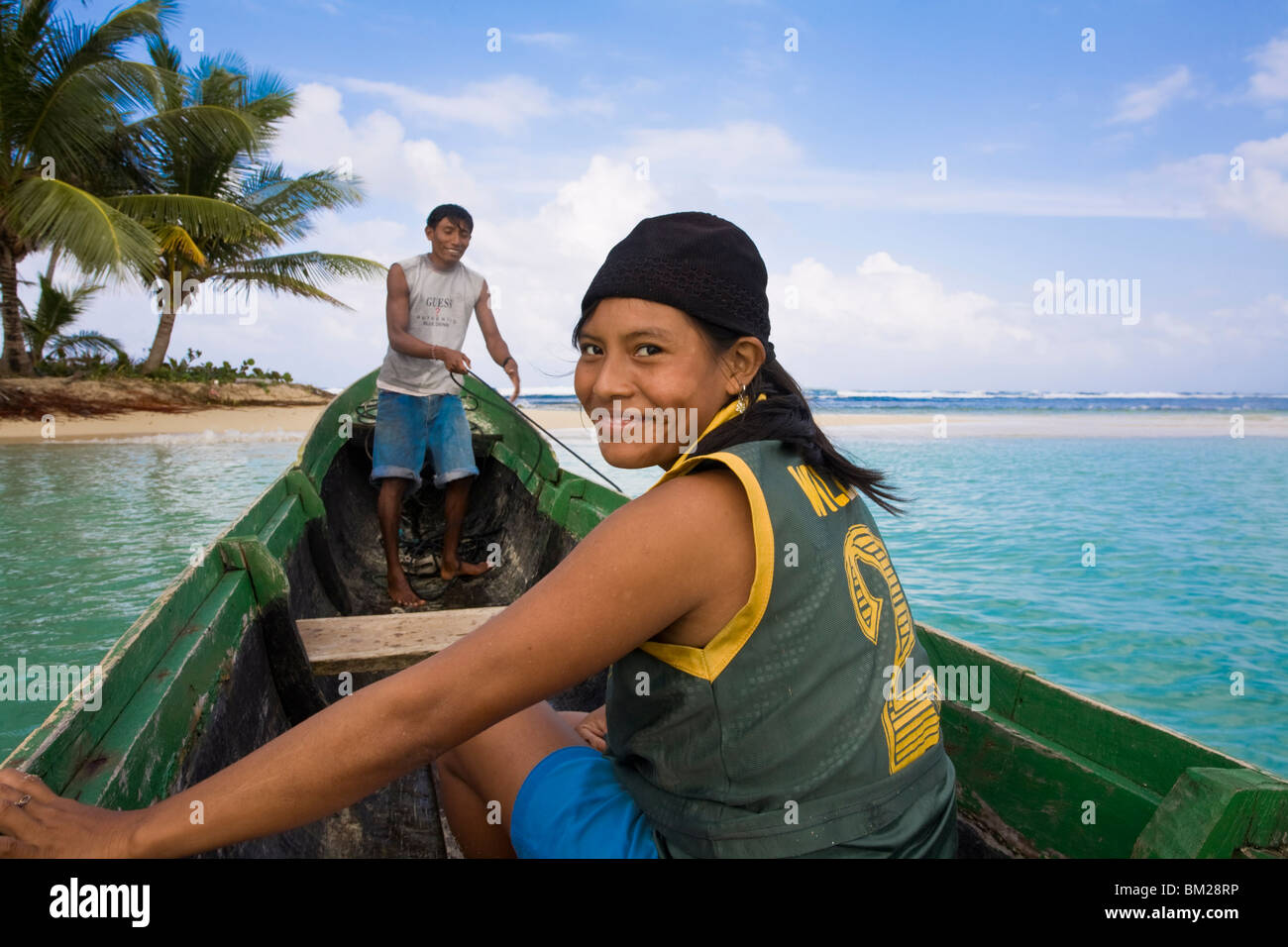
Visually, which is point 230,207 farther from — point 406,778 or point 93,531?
point 406,778

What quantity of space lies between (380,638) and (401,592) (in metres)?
2.23

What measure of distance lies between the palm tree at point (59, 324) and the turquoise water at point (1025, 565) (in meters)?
7.55

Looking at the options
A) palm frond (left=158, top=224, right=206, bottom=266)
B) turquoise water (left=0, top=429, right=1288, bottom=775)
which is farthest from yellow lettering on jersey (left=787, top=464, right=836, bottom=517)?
palm frond (left=158, top=224, right=206, bottom=266)

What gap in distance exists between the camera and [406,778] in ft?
8.65

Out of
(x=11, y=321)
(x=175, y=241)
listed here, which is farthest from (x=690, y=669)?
(x=11, y=321)

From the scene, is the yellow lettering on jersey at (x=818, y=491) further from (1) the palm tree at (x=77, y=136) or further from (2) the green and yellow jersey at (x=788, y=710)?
(1) the palm tree at (x=77, y=136)

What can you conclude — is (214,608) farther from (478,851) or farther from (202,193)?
(202,193)

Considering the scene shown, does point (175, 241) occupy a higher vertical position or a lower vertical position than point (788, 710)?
higher

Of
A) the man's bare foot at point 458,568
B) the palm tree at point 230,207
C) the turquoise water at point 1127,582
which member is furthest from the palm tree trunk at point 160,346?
the man's bare foot at point 458,568

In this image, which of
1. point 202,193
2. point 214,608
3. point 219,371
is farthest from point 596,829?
point 219,371

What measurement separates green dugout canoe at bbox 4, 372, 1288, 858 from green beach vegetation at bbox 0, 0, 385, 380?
14.2 metres

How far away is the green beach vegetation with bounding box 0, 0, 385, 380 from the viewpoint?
1503 cm

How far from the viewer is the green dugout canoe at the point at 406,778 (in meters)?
1.33

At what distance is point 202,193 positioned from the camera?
19438 millimetres
